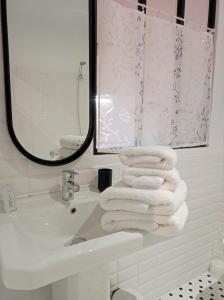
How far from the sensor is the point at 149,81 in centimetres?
139

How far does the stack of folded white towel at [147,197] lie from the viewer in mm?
795

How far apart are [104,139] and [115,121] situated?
0.11 meters

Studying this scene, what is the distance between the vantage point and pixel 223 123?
70.6 inches

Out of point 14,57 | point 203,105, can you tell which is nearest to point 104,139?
point 14,57

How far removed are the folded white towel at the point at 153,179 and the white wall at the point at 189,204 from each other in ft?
1.25

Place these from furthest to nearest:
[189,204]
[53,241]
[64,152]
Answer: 1. [189,204]
2. [64,152]
3. [53,241]

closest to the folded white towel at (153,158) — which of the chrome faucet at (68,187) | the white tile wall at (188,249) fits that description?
the chrome faucet at (68,187)

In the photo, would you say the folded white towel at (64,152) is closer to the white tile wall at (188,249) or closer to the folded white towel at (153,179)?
the folded white towel at (153,179)

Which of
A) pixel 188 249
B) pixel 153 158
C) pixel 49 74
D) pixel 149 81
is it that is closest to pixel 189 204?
pixel 188 249

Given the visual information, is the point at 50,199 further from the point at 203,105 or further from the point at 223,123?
the point at 223,123

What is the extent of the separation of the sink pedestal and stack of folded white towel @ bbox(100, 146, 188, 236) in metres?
0.17

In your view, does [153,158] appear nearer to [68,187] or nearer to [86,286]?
[68,187]

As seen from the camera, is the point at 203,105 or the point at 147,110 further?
the point at 203,105

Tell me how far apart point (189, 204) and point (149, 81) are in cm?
81
